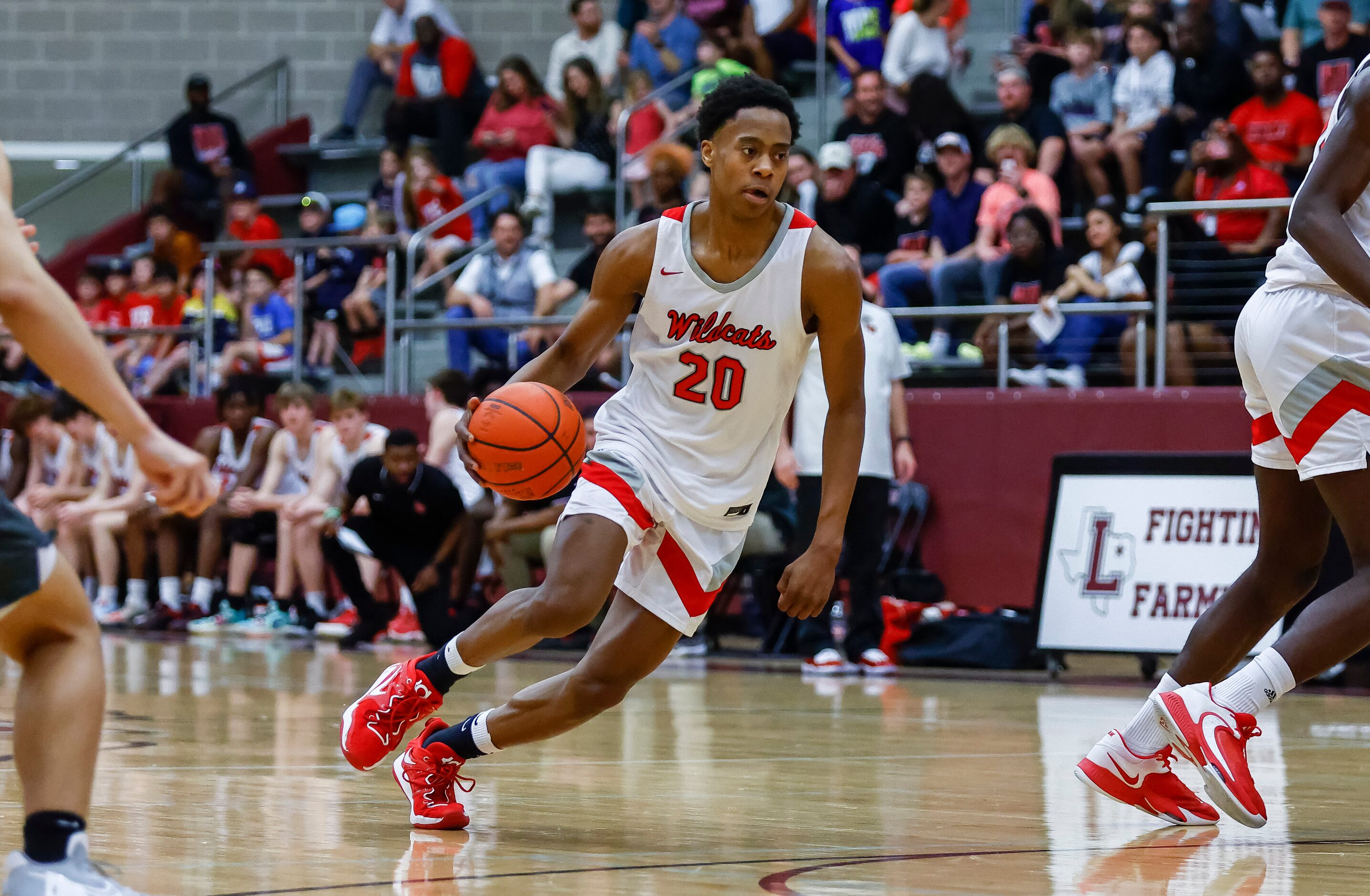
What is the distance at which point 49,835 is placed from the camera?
122 inches

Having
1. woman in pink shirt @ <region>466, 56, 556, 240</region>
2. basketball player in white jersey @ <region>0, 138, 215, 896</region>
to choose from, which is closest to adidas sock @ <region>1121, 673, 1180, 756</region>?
basketball player in white jersey @ <region>0, 138, 215, 896</region>

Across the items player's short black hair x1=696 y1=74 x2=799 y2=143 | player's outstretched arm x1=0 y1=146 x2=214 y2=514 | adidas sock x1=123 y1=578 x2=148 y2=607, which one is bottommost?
adidas sock x1=123 y1=578 x2=148 y2=607

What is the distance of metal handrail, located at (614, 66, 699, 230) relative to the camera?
1530 cm

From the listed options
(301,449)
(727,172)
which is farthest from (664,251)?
(301,449)

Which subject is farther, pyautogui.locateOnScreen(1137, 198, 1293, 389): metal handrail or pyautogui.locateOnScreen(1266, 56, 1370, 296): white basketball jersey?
pyautogui.locateOnScreen(1137, 198, 1293, 389): metal handrail

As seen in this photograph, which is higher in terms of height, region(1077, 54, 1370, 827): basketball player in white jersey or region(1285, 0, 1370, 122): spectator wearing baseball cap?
region(1285, 0, 1370, 122): spectator wearing baseball cap

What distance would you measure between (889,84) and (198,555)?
6774 millimetres

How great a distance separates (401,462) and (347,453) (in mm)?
1900

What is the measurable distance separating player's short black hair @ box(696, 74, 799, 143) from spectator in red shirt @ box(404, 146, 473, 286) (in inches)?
474

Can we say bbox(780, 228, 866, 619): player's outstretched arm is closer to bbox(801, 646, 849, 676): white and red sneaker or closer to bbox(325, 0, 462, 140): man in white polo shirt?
bbox(801, 646, 849, 676): white and red sneaker

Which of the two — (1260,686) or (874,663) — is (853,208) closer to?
(874,663)

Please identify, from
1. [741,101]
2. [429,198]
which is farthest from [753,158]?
[429,198]

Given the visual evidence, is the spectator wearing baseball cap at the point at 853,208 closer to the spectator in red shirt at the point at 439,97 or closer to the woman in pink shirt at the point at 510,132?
the woman in pink shirt at the point at 510,132

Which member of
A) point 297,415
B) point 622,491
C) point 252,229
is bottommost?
point 297,415
